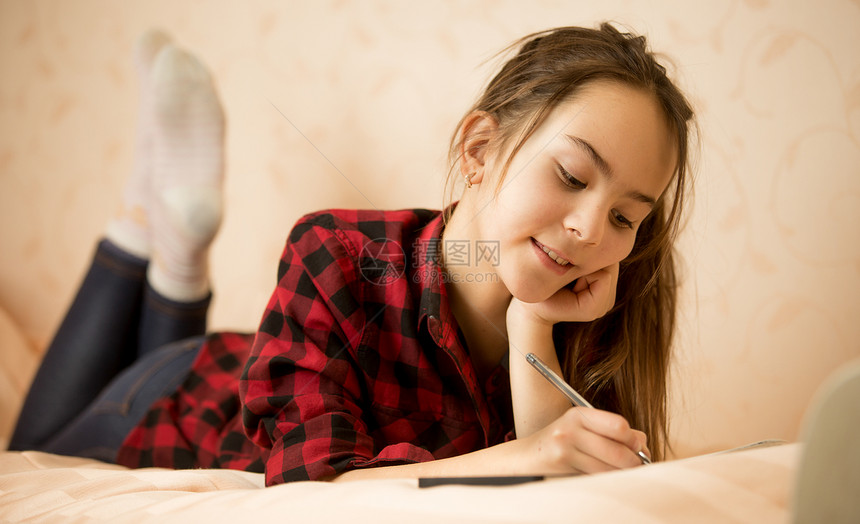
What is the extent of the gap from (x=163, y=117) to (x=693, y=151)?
76cm

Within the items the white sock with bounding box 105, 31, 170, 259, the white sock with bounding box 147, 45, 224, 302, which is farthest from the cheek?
the white sock with bounding box 105, 31, 170, 259

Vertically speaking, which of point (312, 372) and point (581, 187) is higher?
point (581, 187)

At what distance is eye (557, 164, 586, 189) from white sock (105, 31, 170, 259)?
73 centimetres

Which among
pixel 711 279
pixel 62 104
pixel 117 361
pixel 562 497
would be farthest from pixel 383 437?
pixel 62 104

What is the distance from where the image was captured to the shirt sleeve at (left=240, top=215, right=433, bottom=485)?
0.47 meters

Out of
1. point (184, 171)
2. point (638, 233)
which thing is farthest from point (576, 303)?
point (184, 171)

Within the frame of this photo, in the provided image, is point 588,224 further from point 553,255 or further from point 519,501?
point 519,501

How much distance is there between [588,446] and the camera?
1.24 ft

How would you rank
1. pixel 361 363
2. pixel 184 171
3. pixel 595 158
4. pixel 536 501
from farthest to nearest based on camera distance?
pixel 184 171 < pixel 361 363 < pixel 595 158 < pixel 536 501

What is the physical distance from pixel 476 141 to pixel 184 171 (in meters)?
0.54

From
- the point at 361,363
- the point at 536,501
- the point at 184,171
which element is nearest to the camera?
the point at 536,501

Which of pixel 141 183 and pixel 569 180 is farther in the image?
pixel 141 183

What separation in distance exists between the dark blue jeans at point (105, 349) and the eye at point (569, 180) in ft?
2.00

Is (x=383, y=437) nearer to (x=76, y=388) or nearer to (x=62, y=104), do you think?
(x=76, y=388)
